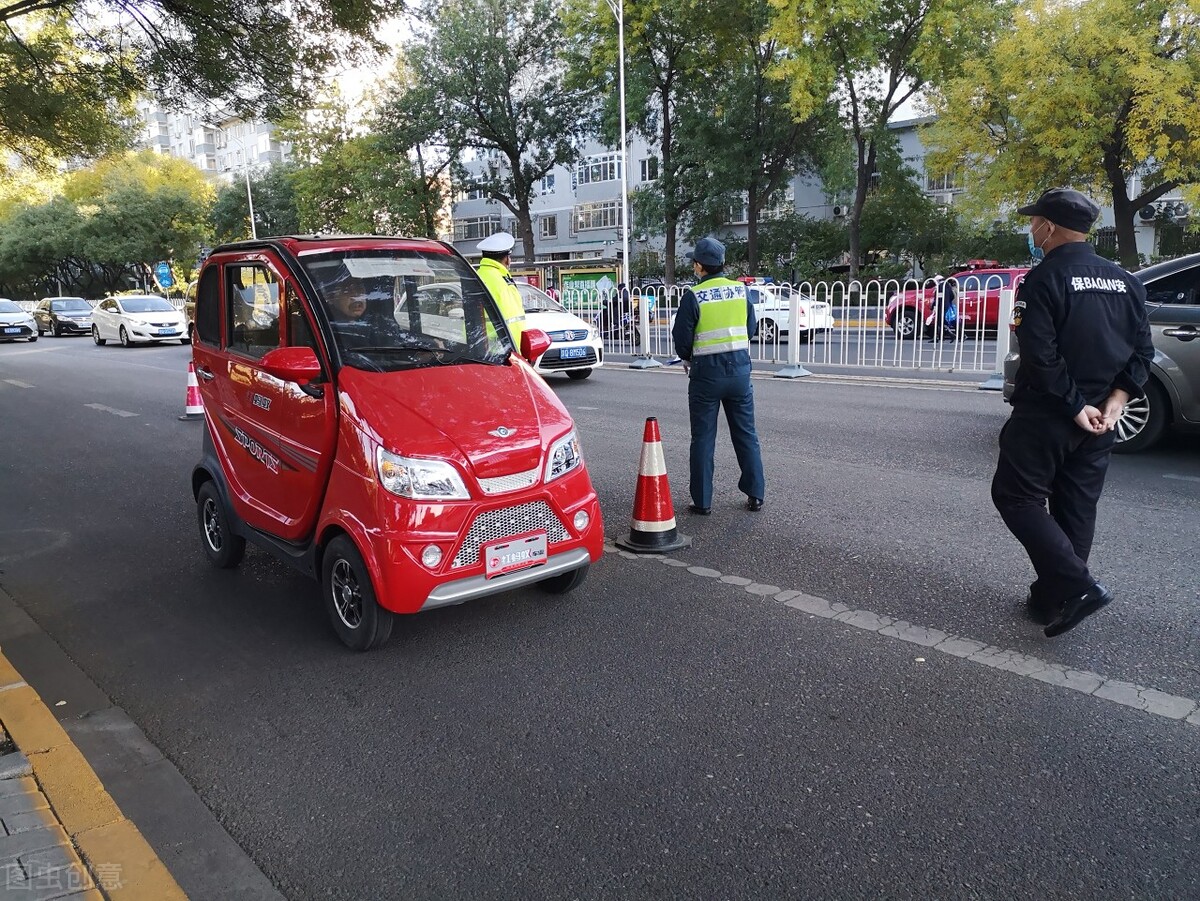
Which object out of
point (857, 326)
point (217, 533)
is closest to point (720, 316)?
point (217, 533)

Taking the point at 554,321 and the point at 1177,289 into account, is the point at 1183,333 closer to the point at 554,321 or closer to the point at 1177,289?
the point at 1177,289

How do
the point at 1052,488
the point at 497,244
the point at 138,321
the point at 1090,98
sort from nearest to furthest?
the point at 1052,488
the point at 497,244
the point at 1090,98
the point at 138,321

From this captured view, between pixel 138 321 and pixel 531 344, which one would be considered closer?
pixel 531 344

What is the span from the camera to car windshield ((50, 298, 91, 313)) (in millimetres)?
33950

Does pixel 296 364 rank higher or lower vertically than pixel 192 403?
higher

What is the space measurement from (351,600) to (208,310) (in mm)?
2315

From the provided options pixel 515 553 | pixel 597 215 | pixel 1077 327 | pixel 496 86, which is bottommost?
pixel 515 553

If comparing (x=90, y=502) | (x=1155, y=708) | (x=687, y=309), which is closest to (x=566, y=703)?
(x=1155, y=708)

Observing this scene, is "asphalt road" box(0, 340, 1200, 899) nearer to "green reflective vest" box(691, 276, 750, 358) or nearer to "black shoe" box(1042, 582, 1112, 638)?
"black shoe" box(1042, 582, 1112, 638)

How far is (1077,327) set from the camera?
12.5ft

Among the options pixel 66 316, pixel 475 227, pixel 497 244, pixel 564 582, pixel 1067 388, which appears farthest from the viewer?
pixel 475 227

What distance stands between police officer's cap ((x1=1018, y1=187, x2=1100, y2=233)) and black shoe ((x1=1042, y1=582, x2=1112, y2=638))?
161 cm

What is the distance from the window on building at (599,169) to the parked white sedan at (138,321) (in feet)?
120

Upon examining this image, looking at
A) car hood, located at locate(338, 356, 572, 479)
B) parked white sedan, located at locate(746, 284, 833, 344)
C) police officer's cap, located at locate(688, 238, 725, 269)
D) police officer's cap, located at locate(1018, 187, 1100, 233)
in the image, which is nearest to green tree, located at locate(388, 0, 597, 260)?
parked white sedan, located at locate(746, 284, 833, 344)
